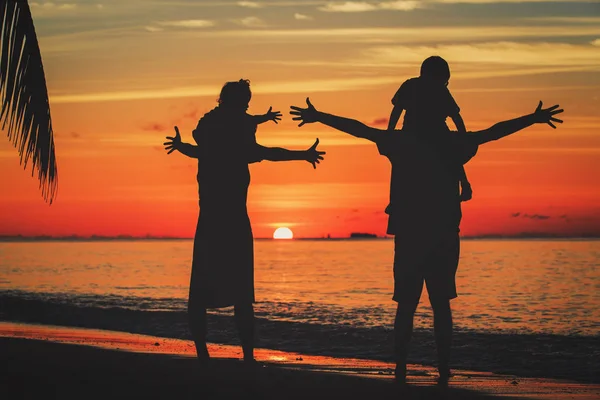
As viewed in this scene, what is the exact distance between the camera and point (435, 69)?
7.38 metres

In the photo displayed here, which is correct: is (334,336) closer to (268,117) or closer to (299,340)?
(299,340)

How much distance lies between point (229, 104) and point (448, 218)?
222cm

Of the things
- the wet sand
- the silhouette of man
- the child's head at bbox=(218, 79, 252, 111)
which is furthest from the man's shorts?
the child's head at bbox=(218, 79, 252, 111)

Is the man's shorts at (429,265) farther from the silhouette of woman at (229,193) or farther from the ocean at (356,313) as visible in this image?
the ocean at (356,313)

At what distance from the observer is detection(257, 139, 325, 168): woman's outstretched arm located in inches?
324

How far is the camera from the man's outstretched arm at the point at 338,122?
741cm

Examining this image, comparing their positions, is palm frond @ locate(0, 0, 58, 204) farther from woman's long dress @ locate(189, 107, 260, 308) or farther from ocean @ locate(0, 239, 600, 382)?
ocean @ locate(0, 239, 600, 382)

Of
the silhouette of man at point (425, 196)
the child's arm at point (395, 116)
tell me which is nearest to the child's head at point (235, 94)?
the silhouette of man at point (425, 196)

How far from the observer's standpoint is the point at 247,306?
8336mm

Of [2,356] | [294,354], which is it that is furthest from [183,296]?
[2,356]

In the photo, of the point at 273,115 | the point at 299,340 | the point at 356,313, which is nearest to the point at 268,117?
the point at 273,115

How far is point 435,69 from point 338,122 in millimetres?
878

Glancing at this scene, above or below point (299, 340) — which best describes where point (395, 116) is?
above

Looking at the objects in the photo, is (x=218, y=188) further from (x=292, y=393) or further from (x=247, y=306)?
(x=292, y=393)
